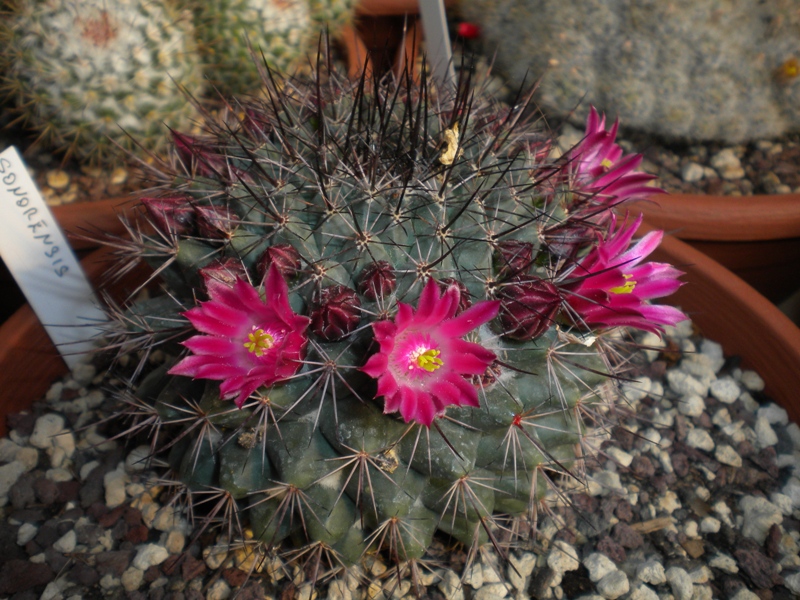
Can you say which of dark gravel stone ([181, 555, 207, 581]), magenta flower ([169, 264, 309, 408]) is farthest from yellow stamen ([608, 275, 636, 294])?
dark gravel stone ([181, 555, 207, 581])

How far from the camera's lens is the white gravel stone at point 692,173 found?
2334 millimetres

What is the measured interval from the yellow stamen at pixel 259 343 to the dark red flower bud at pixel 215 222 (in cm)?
22

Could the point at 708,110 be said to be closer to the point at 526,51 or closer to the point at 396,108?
the point at 526,51

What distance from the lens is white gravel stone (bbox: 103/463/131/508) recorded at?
151 cm

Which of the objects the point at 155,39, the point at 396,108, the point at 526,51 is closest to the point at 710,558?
the point at 396,108

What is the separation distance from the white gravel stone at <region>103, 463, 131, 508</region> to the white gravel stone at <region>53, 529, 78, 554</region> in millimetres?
97

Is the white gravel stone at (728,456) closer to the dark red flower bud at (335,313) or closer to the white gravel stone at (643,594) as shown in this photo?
the white gravel stone at (643,594)

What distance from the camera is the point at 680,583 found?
1411 mm

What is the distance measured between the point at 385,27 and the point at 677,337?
163cm

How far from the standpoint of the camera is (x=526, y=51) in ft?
7.82

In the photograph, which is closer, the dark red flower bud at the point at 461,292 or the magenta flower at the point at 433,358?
the magenta flower at the point at 433,358

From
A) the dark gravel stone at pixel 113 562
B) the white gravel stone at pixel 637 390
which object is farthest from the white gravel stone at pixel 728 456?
the dark gravel stone at pixel 113 562

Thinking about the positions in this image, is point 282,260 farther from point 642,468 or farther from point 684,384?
point 684,384

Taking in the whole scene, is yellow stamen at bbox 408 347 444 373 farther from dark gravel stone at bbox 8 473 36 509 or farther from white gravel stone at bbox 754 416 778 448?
A: white gravel stone at bbox 754 416 778 448
